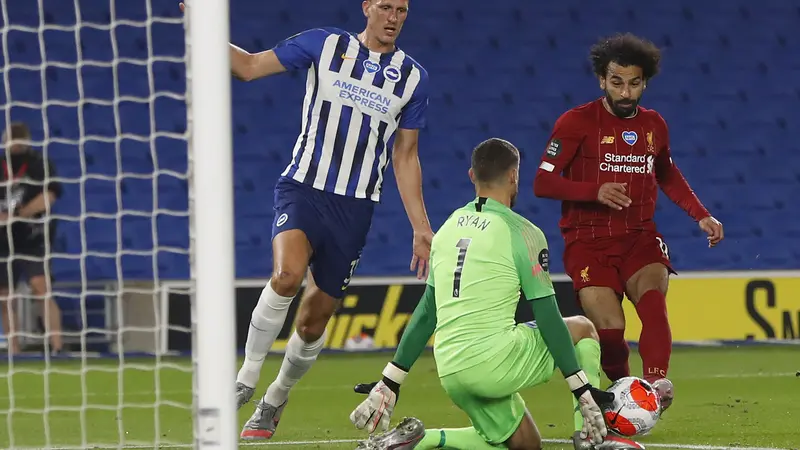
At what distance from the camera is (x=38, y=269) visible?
9938 mm

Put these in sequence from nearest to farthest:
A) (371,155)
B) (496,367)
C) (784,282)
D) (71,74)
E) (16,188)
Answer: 1. (496,367)
2. (371,155)
3. (16,188)
4. (784,282)
5. (71,74)

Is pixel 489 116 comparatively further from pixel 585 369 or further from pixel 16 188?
pixel 585 369

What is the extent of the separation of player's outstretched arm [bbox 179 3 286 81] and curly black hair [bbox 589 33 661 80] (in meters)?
1.39

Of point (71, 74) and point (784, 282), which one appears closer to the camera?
point (784, 282)

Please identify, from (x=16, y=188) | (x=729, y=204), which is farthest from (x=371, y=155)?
(x=729, y=204)

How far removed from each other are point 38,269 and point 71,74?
2175mm

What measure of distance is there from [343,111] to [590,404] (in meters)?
1.94

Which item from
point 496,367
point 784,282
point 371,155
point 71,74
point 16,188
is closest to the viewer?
point 496,367

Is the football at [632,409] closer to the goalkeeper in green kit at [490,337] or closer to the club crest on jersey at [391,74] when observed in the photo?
the goalkeeper in green kit at [490,337]

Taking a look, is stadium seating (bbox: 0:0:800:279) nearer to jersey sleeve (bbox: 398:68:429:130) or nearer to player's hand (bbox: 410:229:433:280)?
jersey sleeve (bbox: 398:68:429:130)

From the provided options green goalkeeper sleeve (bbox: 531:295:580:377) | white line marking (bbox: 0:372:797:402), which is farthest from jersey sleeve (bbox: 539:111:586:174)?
white line marking (bbox: 0:372:797:402)

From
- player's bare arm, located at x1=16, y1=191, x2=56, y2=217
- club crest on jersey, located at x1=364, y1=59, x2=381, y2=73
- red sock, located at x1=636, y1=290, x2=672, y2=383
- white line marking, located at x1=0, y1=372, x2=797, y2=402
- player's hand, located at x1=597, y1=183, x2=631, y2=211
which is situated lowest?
white line marking, located at x1=0, y1=372, x2=797, y2=402

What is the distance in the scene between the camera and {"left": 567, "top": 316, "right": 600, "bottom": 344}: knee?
4.49m

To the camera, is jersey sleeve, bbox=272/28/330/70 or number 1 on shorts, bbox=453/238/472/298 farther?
jersey sleeve, bbox=272/28/330/70
